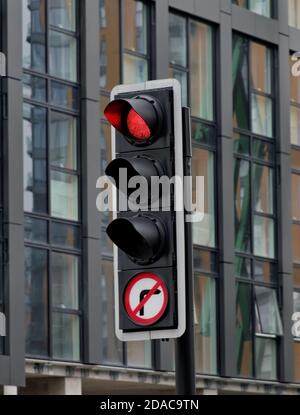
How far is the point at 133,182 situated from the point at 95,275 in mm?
22697

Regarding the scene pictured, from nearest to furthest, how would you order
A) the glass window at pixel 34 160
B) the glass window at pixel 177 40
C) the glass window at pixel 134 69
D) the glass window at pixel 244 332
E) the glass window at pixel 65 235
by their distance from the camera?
the glass window at pixel 34 160, the glass window at pixel 65 235, the glass window at pixel 134 69, the glass window at pixel 177 40, the glass window at pixel 244 332

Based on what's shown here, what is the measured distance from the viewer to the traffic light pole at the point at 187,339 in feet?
23.7

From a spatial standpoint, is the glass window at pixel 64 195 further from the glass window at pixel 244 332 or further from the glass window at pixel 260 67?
the glass window at pixel 260 67

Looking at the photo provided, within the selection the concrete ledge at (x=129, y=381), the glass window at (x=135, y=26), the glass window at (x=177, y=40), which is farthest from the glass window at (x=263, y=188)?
the glass window at (x=135, y=26)

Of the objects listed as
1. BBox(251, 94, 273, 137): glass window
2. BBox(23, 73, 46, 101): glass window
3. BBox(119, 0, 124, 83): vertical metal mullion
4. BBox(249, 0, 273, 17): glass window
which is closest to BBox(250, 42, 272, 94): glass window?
BBox(251, 94, 273, 137): glass window

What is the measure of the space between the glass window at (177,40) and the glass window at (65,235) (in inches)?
215

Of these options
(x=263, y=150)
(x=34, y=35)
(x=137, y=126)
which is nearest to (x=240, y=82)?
(x=263, y=150)

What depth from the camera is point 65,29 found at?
30094 mm

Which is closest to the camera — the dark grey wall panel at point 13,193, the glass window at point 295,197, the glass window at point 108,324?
the dark grey wall panel at point 13,193

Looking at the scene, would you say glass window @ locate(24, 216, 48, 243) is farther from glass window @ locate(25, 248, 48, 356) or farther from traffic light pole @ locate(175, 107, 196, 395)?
traffic light pole @ locate(175, 107, 196, 395)

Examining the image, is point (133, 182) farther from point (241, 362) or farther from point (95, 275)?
point (241, 362)

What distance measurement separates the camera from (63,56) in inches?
1180

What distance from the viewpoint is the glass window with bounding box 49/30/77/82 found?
2969cm
